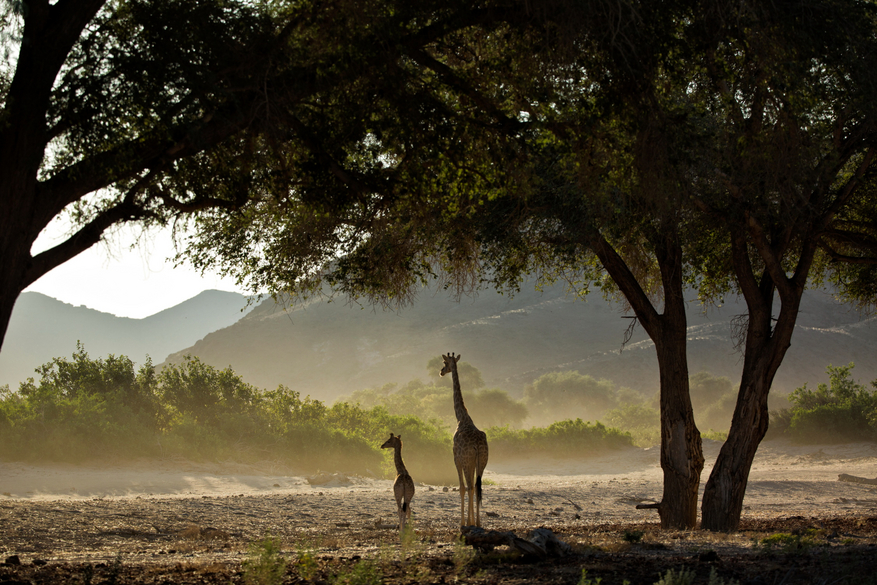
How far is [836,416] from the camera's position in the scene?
2861cm

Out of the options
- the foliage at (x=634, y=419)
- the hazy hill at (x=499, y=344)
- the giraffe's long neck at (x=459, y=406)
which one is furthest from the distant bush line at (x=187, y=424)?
the hazy hill at (x=499, y=344)

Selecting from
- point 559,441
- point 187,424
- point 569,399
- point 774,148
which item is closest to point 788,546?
point 774,148

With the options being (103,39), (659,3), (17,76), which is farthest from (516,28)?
(17,76)

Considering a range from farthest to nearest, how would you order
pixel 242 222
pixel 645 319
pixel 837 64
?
1. pixel 645 319
2. pixel 242 222
3. pixel 837 64

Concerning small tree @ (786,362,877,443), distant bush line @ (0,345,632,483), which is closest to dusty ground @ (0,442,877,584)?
distant bush line @ (0,345,632,483)

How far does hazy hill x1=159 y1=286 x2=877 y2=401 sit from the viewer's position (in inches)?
3221

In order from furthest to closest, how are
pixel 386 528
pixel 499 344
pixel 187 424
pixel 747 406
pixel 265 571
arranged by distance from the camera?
pixel 499 344
pixel 187 424
pixel 386 528
pixel 747 406
pixel 265 571

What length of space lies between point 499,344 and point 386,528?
304 feet

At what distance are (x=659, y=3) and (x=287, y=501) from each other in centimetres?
1225

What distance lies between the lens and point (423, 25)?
6.87 metres

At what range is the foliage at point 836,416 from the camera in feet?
92.8

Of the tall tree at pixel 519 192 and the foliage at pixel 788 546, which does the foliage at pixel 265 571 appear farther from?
the foliage at pixel 788 546

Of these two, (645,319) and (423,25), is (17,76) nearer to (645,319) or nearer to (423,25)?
(423,25)

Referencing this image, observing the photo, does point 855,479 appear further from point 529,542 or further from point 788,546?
point 529,542
